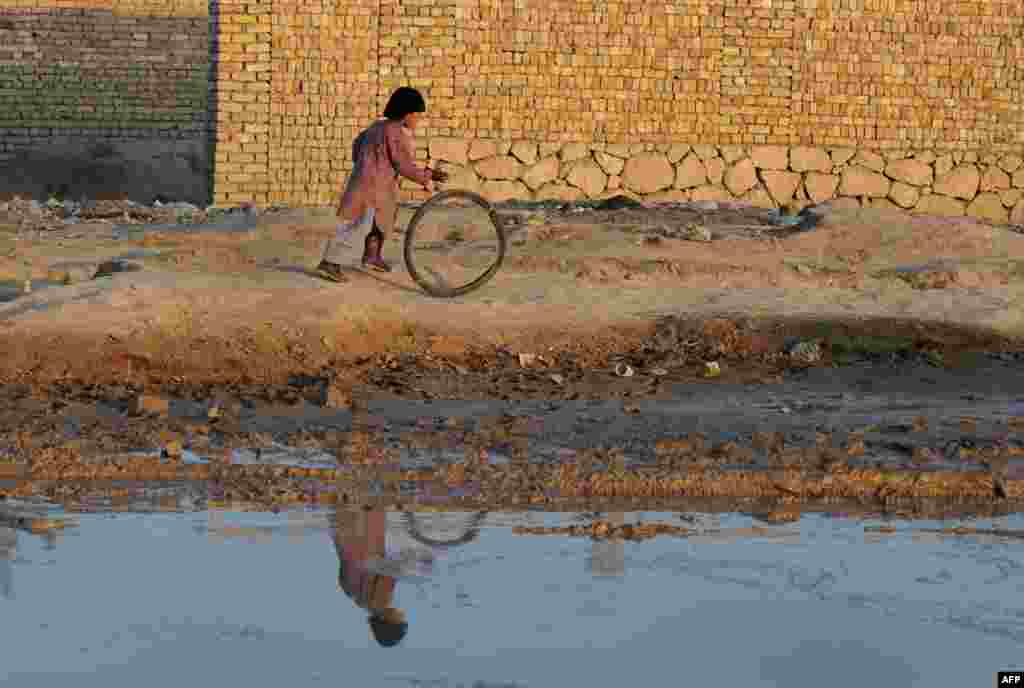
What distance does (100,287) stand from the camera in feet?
37.7

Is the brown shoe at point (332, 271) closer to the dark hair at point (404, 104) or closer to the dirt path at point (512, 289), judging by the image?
the dirt path at point (512, 289)

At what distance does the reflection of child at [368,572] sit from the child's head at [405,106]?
4.47 m

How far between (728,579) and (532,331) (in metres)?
5.02

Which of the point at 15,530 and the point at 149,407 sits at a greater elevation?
the point at 15,530

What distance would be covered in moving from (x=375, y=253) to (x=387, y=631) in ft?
21.5

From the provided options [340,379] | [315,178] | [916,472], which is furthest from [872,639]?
[315,178]

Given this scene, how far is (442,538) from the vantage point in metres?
7.07

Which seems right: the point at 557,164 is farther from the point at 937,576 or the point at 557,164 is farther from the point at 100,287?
the point at 937,576

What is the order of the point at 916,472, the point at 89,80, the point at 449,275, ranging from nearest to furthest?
the point at 916,472, the point at 449,275, the point at 89,80

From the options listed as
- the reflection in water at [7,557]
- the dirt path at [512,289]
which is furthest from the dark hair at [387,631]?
the dirt path at [512,289]

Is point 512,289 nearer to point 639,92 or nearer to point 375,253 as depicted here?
point 375,253

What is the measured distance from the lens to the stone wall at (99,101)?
25.2 meters

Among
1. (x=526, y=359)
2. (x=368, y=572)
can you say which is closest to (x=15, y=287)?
(x=526, y=359)

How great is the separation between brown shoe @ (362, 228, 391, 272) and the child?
14 cm
